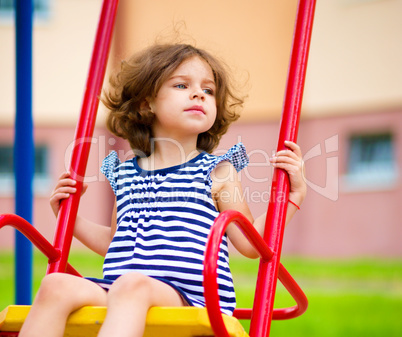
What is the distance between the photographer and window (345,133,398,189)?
6336 mm

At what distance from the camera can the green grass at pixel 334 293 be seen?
4.84 metres

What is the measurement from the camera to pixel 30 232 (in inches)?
48.7

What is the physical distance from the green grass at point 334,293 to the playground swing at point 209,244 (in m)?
3.43

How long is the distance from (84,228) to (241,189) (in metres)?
0.38

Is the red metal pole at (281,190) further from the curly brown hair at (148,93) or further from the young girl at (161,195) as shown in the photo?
the curly brown hair at (148,93)

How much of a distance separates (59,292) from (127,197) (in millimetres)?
332

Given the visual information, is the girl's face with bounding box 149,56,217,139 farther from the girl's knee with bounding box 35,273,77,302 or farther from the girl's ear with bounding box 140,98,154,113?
the girl's knee with bounding box 35,273,77,302

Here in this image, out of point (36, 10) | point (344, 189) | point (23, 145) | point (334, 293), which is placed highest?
point (36, 10)

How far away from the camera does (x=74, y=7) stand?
7.61 meters

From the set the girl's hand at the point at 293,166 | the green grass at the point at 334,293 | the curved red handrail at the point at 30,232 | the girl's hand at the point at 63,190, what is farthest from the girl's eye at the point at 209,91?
the green grass at the point at 334,293

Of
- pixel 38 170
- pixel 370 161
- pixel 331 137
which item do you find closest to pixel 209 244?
pixel 331 137

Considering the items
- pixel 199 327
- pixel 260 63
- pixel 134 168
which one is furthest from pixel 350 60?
pixel 199 327

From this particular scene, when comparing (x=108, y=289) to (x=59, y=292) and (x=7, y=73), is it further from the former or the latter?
(x=7, y=73)

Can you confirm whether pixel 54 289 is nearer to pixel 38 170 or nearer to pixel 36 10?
pixel 38 170
